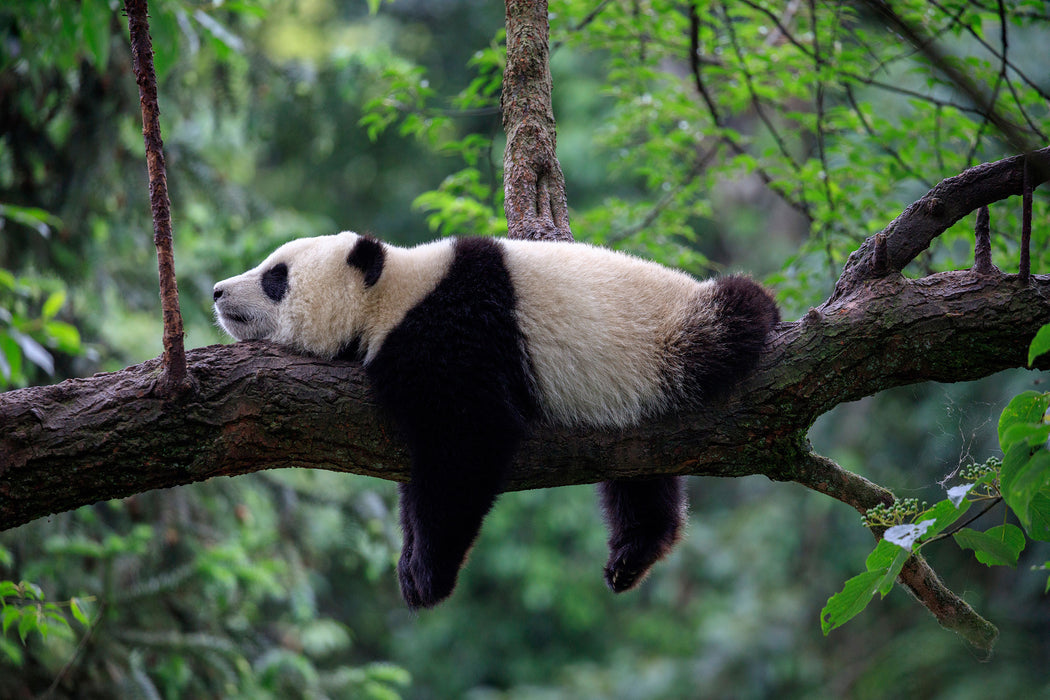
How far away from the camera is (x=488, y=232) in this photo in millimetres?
4535

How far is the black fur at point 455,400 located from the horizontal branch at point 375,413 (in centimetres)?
10

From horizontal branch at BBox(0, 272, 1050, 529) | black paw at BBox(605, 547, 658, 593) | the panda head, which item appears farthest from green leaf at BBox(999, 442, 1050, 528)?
the panda head

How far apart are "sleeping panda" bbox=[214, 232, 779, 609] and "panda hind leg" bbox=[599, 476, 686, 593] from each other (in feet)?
Answer: 2.28

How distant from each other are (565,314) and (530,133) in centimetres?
122

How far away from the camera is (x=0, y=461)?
2.45m

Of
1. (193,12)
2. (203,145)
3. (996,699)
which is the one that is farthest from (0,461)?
(996,699)

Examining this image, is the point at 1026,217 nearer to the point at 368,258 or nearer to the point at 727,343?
the point at 727,343

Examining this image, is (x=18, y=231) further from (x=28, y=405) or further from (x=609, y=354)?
(x=609, y=354)

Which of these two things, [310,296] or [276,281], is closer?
[310,296]

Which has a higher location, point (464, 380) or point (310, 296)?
point (310, 296)

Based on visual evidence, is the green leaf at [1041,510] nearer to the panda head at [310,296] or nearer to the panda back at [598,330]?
the panda back at [598,330]

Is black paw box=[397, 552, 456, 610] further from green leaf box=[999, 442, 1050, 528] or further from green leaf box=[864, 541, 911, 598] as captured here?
green leaf box=[999, 442, 1050, 528]

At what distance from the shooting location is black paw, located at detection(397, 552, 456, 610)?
293cm

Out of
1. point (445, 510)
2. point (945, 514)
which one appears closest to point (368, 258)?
point (445, 510)
